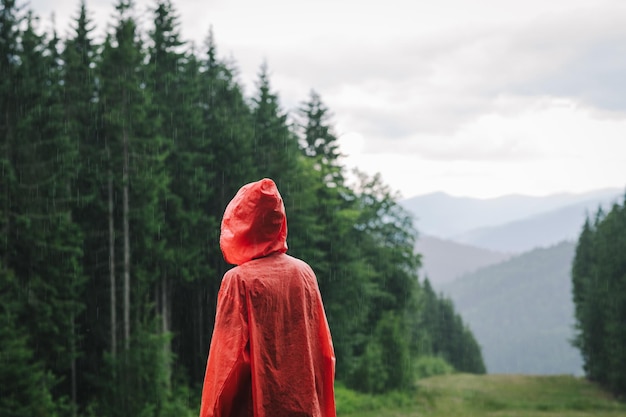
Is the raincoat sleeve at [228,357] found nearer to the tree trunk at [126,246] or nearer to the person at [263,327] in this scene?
the person at [263,327]

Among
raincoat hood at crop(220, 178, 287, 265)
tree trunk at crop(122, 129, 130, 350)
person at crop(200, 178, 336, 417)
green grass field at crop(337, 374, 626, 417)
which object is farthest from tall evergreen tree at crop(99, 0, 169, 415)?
raincoat hood at crop(220, 178, 287, 265)

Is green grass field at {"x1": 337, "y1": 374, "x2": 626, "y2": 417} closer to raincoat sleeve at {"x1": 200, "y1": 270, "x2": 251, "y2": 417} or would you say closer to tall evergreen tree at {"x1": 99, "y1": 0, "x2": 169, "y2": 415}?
tall evergreen tree at {"x1": 99, "y1": 0, "x2": 169, "y2": 415}

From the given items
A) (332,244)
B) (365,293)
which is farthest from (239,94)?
(365,293)

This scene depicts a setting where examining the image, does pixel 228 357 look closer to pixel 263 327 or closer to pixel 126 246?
pixel 263 327

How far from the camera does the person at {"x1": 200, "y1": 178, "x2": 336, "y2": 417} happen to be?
365cm

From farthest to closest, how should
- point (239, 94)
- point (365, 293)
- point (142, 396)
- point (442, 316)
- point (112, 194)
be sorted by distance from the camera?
point (442, 316) → point (365, 293) → point (239, 94) → point (112, 194) → point (142, 396)

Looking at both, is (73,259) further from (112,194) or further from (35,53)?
(35,53)

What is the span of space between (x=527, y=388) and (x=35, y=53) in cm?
3978

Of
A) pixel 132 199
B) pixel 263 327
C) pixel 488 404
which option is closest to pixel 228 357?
pixel 263 327

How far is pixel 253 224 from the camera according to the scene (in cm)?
382

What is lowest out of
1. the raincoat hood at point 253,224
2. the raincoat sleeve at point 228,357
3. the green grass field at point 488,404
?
the green grass field at point 488,404

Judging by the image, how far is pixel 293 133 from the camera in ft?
131

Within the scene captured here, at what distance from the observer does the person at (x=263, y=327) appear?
3646 millimetres

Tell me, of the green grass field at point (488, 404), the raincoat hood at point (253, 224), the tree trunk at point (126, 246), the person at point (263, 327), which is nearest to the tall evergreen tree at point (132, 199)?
the tree trunk at point (126, 246)
